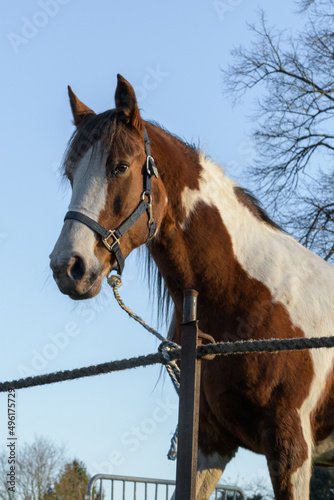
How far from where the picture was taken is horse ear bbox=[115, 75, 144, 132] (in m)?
3.50

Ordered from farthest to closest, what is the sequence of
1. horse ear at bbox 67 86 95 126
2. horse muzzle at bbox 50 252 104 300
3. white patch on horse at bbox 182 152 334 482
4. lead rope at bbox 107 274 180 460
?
1. horse ear at bbox 67 86 95 126
2. white patch on horse at bbox 182 152 334 482
3. horse muzzle at bbox 50 252 104 300
4. lead rope at bbox 107 274 180 460

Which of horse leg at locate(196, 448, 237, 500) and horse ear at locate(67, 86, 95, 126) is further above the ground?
horse ear at locate(67, 86, 95, 126)

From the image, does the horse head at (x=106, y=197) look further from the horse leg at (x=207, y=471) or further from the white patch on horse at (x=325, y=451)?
the white patch on horse at (x=325, y=451)

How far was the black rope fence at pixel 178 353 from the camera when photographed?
1897mm

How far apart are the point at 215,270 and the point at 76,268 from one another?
2.89 ft

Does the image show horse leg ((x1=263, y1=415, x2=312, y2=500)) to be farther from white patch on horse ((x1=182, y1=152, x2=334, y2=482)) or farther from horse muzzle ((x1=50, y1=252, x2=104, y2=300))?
horse muzzle ((x1=50, y1=252, x2=104, y2=300))

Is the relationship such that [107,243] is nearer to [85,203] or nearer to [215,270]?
[85,203]

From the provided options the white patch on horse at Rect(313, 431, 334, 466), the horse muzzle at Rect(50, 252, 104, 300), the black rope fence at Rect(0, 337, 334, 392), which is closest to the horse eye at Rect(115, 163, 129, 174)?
the horse muzzle at Rect(50, 252, 104, 300)

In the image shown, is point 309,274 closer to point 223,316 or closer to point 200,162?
point 223,316

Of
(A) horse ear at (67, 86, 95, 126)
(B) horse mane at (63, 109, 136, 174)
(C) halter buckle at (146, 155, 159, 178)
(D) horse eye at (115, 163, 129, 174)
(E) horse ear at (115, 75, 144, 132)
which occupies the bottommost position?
(D) horse eye at (115, 163, 129, 174)

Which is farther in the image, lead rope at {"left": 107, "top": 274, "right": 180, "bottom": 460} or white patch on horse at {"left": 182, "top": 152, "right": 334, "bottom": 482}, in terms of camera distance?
white patch on horse at {"left": 182, "top": 152, "right": 334, "bottom": 482}

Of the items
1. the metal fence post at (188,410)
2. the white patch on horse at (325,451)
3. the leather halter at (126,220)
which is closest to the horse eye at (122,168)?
the leather halter at (126,220)

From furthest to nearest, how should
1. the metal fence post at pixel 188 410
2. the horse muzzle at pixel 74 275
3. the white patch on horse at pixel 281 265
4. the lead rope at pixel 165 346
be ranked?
the white patch on horse at pixel 281 265
the horse muzzle at pixel 74 275
the lead rope at pixel 165 346
the metal fence post at pixel 188 410

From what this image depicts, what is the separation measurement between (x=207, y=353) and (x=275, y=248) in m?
1.86
